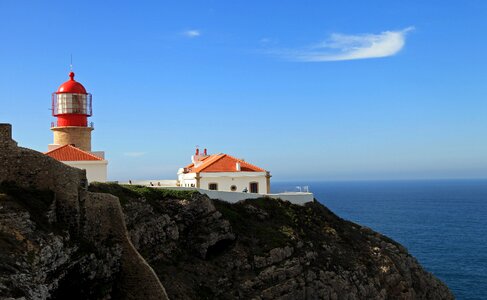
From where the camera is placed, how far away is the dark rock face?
31.0 meters

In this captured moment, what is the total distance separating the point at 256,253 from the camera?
112 feet

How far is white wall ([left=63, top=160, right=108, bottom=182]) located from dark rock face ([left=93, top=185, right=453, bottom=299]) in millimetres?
6427

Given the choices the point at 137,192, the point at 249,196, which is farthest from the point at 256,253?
the point at 137,192

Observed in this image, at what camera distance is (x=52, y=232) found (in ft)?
61.7

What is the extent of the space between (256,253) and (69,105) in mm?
21535

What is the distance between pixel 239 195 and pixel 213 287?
1054 centimetres

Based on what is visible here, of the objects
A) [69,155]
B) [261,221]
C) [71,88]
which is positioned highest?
[71,88]

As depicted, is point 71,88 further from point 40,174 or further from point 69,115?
point 40,174

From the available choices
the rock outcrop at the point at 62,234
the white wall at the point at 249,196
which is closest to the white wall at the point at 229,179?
the white wall at the point at 249,196

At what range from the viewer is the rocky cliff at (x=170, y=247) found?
1817cm

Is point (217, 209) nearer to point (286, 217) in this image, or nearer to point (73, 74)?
point (286, 217)

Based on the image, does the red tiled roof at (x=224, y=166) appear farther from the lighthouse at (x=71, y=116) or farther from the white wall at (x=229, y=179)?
the lighthouse at (x=71, y=116)

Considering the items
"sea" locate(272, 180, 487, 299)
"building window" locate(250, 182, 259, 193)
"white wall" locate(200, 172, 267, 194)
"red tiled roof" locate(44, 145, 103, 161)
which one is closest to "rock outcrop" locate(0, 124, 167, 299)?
"red tiled roof" locate(44, 145, 103, 161)

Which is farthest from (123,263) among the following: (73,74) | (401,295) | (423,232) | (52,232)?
(423,232)
